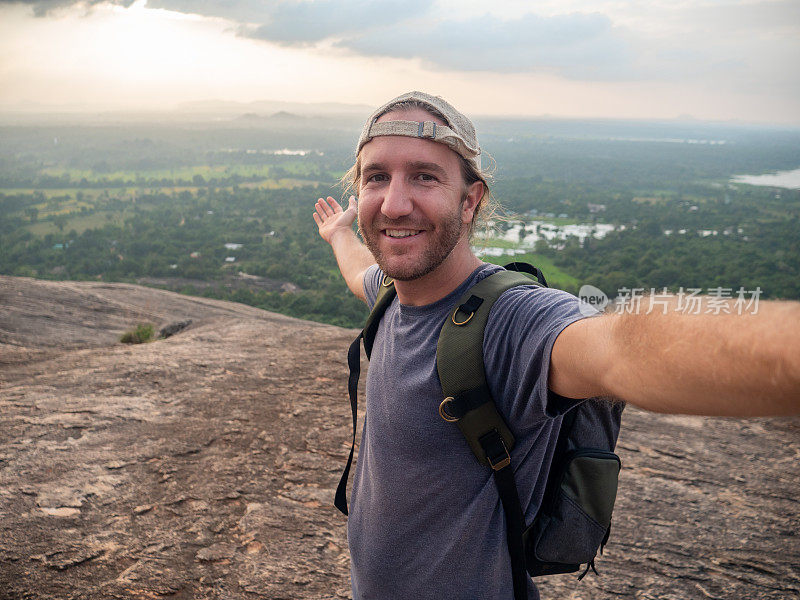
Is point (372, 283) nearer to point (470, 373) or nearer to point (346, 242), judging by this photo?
point (346, 242)

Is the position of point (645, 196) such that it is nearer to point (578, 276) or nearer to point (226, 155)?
point (578, 276)

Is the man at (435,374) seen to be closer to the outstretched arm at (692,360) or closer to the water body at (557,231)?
the outstretched arm at (692,360)

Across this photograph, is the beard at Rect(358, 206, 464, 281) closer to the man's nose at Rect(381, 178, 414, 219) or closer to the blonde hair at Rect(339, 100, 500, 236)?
the man's nose at Rect(381, 178, 414, 219)

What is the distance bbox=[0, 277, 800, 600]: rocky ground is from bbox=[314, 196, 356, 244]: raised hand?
2.01m

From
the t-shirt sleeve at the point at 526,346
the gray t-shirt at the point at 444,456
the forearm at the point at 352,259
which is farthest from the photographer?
the forearm at the point at 352,259

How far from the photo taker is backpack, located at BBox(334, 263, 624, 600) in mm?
1562

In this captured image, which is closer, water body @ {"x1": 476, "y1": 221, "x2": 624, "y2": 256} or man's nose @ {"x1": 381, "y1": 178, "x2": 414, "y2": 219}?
man's nose @ {"x1": 381, "y1": 178, "x2": 414, "y2": 219}

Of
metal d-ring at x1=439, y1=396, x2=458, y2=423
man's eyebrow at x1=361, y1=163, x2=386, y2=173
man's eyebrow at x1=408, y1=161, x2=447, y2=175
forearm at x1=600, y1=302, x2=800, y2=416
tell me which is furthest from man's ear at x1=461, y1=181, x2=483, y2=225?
forearm at x1=600, y1=302, x2=800, y2=416

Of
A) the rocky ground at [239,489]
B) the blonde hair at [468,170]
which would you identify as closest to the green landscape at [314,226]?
the blonde hair at [468,170]

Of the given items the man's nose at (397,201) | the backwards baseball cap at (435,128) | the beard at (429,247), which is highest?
Answer: the backwards baseball cap at (435,128)

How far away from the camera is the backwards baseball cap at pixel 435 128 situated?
1930mm

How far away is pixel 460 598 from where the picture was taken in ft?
5.72

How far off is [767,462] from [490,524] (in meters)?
4.38

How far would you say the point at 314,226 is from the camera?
5681cm
